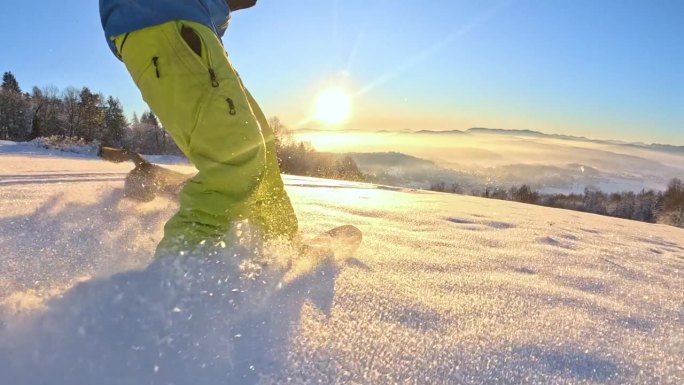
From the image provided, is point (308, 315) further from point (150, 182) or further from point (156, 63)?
point (150, 182)

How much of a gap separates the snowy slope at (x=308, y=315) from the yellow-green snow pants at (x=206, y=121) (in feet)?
0.50

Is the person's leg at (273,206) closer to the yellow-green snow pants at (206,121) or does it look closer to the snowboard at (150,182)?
the yellow-green snow pants at (206,121)

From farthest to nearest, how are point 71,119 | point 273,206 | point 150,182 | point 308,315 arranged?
point 71,119 → point 150,182 → point 273,206 → point 308,315

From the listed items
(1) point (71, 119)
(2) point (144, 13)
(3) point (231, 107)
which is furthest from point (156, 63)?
(1) point (71, 119)

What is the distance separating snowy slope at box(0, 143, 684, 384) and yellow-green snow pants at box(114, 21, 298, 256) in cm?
15

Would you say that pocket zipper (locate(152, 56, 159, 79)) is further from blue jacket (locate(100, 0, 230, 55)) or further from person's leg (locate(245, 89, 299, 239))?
person's leg (locate(245, 89, 299, 239))

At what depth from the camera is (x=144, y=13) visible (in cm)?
128

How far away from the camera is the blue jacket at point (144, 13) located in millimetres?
1278

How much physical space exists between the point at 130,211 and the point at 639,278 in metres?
1.66

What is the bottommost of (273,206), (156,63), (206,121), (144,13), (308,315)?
(308,315)

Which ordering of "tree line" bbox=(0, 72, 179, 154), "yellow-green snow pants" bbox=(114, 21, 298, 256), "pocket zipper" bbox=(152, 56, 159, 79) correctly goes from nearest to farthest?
"yellow-green snow pants" bbox=(114, 21, 298, 256), "pocket zipper" bbox=(152, 56, 159, 79), "tree line" bbox=(0, 72, 179, 154)

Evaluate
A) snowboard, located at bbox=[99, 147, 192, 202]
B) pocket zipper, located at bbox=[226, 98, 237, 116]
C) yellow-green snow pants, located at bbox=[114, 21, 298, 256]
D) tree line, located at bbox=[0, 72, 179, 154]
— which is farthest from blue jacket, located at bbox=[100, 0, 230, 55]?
tree line, located at bbox=[0, 72, 179, 154]

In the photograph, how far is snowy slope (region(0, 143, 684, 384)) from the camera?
2.08 feet

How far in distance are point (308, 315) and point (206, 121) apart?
2.12 feet
